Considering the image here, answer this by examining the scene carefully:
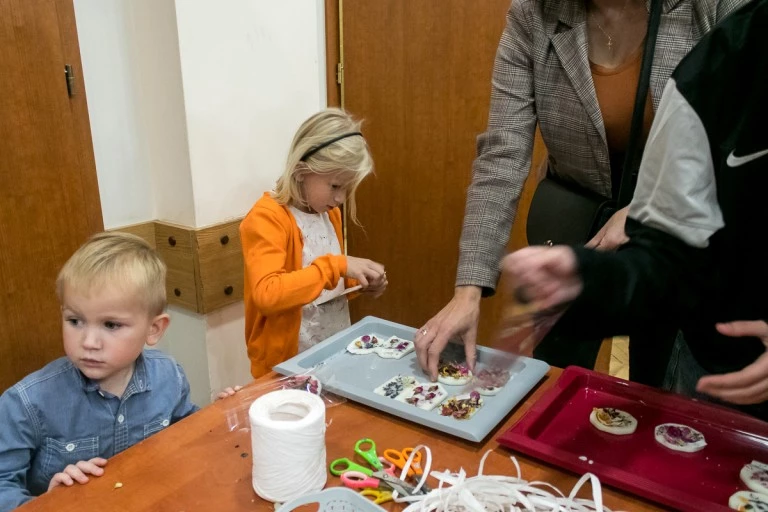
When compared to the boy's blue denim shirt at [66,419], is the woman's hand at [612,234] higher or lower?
higher

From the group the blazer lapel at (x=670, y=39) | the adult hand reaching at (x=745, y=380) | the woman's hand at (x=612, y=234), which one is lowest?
the adult hand reaching at (x=745, y=380)

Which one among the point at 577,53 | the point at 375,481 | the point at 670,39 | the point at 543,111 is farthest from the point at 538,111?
the point at 375,481

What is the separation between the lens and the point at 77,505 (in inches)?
33.0

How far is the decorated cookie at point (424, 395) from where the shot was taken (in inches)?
42.5

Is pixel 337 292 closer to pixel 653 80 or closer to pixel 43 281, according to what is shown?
pixel 43 281

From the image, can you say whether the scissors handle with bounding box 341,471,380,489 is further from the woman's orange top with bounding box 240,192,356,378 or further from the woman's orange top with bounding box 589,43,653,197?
the woman's orange top with bounding box 589,43,653,197

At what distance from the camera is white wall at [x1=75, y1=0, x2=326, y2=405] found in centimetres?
172

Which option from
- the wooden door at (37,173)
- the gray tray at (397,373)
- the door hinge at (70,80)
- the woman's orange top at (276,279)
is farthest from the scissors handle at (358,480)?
the door hinge at (70,80)

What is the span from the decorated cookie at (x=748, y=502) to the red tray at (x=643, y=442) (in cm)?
2

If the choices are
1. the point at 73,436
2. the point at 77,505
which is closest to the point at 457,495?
the point at 77,505

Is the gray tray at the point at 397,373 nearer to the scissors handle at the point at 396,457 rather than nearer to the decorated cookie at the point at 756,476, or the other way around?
the scissors handle at the point at 396,457

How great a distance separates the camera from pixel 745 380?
0.73 metres

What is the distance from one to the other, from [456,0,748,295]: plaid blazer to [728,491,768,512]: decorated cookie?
542mm

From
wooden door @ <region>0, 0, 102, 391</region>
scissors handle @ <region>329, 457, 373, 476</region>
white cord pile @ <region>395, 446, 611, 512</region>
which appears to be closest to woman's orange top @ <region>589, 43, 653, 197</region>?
white cord pile @ <region>395, 446, 611, 512</region>
